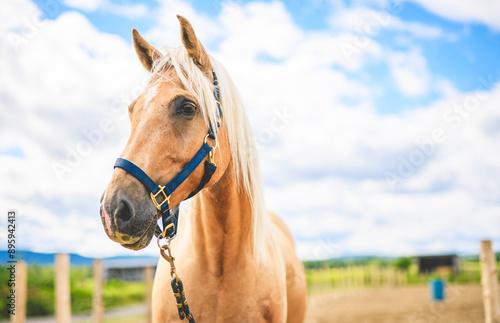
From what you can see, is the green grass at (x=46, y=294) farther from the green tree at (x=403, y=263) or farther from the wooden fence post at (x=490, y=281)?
the green tree at (x=403, y=263)

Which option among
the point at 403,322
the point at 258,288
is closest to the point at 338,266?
the point at 403,322

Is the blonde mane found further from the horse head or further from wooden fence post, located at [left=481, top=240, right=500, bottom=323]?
wooden fence post, located at [left=481, top=240, right=500, bottom=323]

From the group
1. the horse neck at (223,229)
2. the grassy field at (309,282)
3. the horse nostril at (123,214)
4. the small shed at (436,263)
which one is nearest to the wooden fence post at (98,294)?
the grassy field at (309,282)

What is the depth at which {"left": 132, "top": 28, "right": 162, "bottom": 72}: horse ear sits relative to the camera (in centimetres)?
247

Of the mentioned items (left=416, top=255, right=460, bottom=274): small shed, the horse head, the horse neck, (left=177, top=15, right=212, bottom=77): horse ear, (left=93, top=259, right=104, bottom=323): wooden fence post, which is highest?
(left=177, top=15, right=212, bottom=77): horse ear

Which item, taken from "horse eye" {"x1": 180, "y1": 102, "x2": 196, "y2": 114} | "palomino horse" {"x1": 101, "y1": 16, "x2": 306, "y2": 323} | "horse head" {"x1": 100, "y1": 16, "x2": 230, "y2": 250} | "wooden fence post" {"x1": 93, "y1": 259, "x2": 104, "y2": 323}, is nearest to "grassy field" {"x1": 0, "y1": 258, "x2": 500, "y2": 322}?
"wooden fence post" {"x1": 93, "y1": 259, "x2": 104, "y2": 323}

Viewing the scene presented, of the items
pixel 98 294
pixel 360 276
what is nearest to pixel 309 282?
pixel 360 276

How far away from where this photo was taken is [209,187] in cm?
243

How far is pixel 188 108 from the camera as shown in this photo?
6.86ft

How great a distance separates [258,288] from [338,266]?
93.8ft

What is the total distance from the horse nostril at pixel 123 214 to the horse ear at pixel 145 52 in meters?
1.10

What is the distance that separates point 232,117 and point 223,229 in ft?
2.39

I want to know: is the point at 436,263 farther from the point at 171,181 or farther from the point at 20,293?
the point at 171,181

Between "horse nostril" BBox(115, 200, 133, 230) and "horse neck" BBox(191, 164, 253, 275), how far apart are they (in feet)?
2.41
